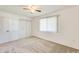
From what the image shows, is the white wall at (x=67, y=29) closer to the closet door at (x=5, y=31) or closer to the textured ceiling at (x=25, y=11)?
the textured ceiling at (x=25, y=11)

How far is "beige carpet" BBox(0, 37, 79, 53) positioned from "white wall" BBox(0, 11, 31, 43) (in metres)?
0.10

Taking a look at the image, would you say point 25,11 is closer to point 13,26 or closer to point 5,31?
point 13,26

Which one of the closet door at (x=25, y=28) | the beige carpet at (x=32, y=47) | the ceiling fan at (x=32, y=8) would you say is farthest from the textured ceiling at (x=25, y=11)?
the beige carpet at (x=32, y=47)

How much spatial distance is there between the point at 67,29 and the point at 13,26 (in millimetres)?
999

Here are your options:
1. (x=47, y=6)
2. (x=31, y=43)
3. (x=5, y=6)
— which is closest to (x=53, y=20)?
(x=47, y=6)

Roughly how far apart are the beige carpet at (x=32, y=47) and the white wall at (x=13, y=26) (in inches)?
3.9

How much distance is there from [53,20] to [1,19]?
936mm

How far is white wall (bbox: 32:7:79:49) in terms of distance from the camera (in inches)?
61.4

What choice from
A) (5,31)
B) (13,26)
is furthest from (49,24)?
(5,31)

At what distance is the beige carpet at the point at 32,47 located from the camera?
1.58 m

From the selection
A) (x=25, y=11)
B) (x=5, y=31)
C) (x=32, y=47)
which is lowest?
(x=32, y=47)

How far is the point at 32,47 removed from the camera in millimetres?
1630
